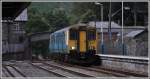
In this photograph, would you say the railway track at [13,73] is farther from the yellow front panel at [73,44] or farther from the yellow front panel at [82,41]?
the yellow front panel at [82,41]

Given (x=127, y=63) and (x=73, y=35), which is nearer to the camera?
(x=127, y=63)

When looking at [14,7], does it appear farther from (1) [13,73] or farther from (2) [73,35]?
(2) [73,35]

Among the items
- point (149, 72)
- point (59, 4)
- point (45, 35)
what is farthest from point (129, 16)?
point (149, 72)

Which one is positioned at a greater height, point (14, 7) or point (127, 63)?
point (14, 7)

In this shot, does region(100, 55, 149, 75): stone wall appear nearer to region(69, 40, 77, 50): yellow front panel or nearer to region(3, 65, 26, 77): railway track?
region(69, 40, 77, 50): yellow front panel

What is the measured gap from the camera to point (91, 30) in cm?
2336

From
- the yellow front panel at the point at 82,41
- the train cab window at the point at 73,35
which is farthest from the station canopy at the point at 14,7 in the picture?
the yellow front panel at the point at 82,41

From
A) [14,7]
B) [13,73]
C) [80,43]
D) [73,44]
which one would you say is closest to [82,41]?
[80,43]

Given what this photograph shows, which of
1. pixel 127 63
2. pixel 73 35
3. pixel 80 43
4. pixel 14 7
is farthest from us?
pixel 73 35

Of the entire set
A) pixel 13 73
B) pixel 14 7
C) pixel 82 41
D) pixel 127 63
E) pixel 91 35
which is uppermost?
pixel 14 7

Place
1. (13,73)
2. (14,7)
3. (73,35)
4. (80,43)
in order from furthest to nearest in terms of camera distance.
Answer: (73,35), (80,43), (14,7), (13,73)

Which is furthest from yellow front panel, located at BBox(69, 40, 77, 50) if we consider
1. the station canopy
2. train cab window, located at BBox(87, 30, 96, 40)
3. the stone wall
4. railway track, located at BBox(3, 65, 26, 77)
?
railway track, located at BBox(3, 65, 26, 77)

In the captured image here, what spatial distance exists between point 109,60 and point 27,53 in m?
18.3

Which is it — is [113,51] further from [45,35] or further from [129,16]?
[129,16]
